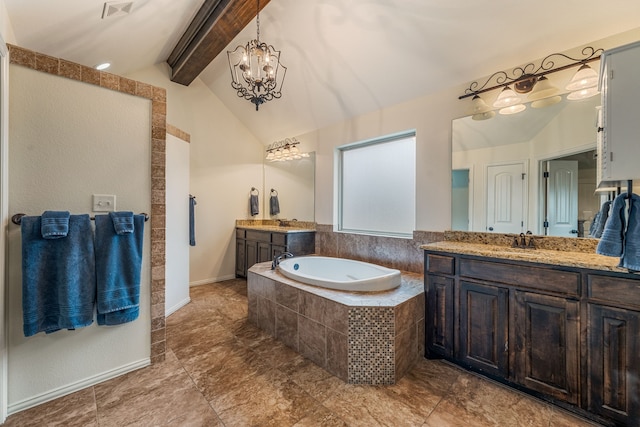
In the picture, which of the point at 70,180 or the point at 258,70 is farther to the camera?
the point at 258,70

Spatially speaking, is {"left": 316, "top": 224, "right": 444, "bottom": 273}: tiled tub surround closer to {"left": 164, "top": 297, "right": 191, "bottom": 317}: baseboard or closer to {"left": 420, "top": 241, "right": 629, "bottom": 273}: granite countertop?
{"left": 420, "top": 241, "right": 629, "bottom": 273}: granite countertop

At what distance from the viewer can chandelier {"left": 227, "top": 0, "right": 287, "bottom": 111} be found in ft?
7.09

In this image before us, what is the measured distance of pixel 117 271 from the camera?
186 cm

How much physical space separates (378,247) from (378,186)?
2.76 feet

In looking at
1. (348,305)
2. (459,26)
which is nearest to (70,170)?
(348,305)

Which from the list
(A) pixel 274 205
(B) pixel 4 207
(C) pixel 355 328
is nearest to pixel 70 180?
(B) pixel 4 207

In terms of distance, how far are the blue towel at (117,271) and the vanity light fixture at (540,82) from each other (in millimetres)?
3139

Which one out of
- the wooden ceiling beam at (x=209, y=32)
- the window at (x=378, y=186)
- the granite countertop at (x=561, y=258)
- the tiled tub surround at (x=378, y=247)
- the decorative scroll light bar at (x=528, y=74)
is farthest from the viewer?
the window at (x=378, y=186)

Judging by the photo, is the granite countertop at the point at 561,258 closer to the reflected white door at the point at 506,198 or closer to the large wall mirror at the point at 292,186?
the reflected white door at the point at 506,198

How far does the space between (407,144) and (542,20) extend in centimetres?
153

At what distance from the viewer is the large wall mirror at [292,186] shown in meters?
4.30

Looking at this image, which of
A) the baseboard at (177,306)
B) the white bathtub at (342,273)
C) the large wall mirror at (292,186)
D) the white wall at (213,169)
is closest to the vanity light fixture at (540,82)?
the white bathtub at (342,273)

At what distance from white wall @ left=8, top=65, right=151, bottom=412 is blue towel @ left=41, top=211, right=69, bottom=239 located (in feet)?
0.49

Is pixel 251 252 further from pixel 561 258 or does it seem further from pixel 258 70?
pixel 561 258
